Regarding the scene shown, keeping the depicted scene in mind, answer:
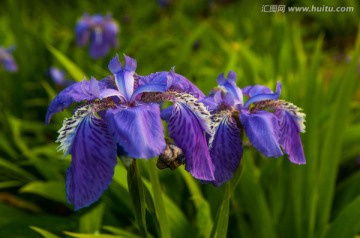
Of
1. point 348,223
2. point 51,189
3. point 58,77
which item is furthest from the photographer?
point 58,77

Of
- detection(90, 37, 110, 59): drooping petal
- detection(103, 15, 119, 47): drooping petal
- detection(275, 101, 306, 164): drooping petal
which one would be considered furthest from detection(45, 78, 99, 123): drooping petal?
detection(103, 15, 119, 47): drooping petal

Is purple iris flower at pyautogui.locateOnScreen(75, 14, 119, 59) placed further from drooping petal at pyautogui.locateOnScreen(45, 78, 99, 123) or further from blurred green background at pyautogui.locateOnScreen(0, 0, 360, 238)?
drooping petal at pyautogui.locateOnScreen(45, 78, 99, 123)

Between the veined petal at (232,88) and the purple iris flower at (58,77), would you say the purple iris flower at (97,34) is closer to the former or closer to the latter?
the purple iris flower at (58,77)

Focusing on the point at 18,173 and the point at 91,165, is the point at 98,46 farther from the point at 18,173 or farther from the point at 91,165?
the point at 91,165

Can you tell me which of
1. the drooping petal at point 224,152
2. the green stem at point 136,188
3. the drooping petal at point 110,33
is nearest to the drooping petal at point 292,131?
the drooping petal at point 224,152

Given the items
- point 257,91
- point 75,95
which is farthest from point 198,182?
point 75,95

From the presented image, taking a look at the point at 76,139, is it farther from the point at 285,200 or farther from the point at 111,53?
the point at 111,53

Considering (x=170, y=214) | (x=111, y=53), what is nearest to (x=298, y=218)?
(x=170, y=214)
